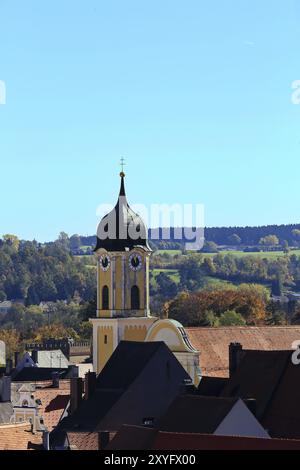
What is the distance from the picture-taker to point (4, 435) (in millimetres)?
46125

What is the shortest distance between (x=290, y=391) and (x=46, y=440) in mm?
10539

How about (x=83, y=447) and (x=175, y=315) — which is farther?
(x=175, y=315)

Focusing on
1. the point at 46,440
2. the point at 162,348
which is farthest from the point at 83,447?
the point at 162,348

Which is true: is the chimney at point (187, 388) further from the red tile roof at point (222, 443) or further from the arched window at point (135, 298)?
the red tile roof at point (222, 443)

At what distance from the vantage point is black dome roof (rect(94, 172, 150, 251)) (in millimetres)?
76688

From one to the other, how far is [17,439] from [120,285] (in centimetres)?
3012

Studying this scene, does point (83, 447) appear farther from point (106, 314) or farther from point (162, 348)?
point (106, 314)

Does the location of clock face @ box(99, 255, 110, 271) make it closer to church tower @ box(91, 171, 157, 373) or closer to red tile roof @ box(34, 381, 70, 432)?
church tower @ box(91, 171, 157, 373)

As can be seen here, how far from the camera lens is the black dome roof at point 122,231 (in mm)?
76688

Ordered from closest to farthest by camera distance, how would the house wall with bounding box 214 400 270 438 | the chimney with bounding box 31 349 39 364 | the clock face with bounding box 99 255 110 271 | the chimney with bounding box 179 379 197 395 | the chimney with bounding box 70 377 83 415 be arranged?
Answer: the house wall with bounding box 214 400 270 438 < the chimney with bounding box 179 379 197 395 < the chimney with bounding box 70 377 83 415 < the clock face with bounding box 99 255 110 271 < the chimney with bounding box 31 349 39 364

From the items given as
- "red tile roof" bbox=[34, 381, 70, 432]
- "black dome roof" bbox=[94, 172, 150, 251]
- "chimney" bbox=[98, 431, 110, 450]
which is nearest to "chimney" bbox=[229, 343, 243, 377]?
"red tile roof" bbox=[34, 381, 70, 432]

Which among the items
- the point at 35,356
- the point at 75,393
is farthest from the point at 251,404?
the point at 35,356

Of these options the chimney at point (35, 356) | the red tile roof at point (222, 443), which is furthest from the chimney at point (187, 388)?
the chimney at point (35, 356)

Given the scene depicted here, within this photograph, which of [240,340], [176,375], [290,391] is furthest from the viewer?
[240,340]
